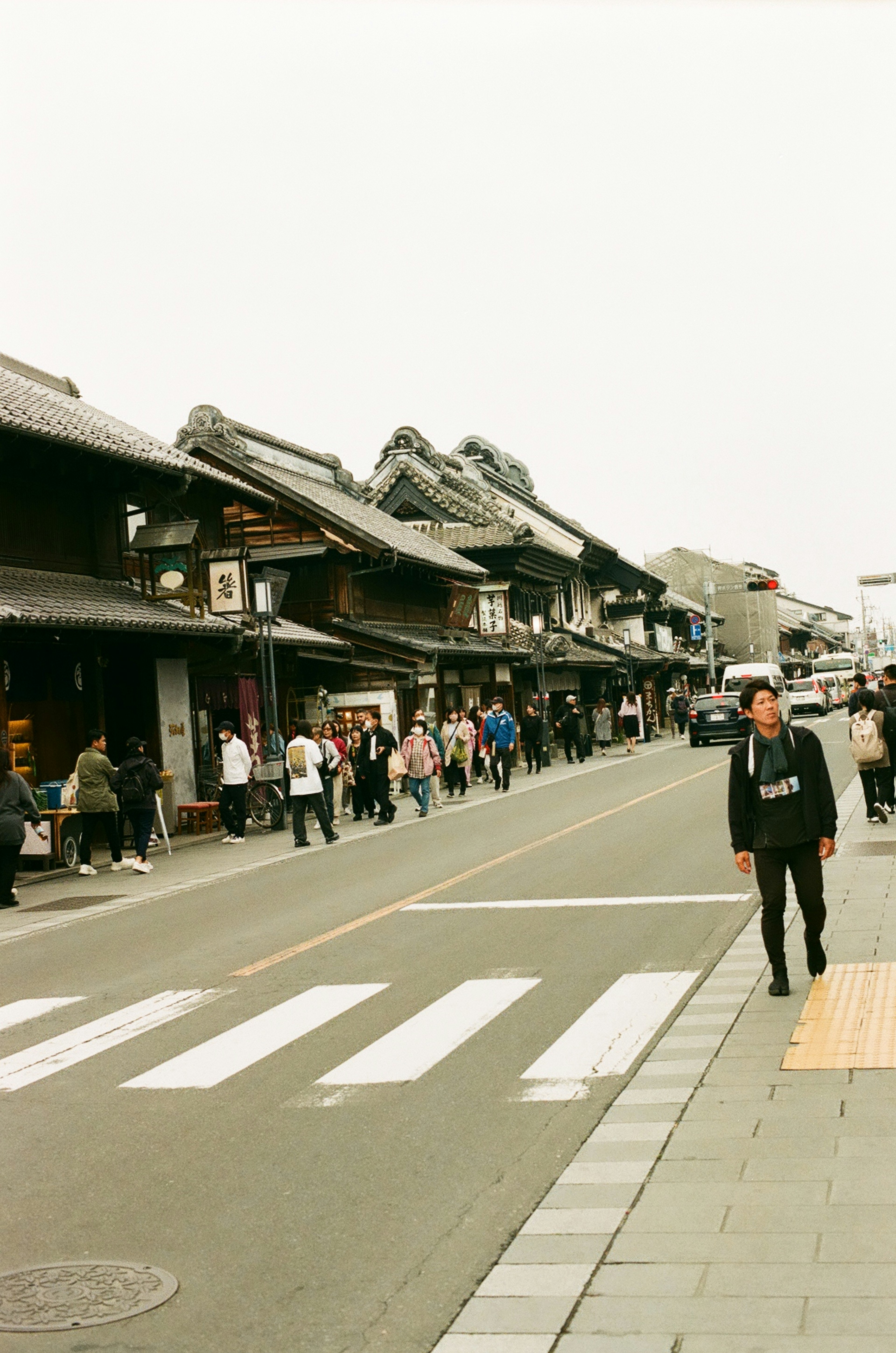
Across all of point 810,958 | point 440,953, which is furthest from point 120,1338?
point 440,953

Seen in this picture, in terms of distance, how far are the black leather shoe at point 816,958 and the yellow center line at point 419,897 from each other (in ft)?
13.0

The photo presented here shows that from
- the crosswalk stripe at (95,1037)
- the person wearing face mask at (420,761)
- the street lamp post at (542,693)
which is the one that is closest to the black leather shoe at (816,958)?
the crosswalk stripe at (95,1037)

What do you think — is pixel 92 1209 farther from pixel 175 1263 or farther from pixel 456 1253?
pixel 456 1253

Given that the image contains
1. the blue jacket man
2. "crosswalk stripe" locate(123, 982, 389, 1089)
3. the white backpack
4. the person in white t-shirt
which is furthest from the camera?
the blue jacket man

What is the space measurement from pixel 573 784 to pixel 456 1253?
25500mm

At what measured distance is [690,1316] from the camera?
3812mm

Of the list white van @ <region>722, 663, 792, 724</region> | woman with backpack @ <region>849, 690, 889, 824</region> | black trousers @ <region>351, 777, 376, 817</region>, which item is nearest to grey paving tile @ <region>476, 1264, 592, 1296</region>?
woman with backpack @ <region>849, 690, 889, 824</region>

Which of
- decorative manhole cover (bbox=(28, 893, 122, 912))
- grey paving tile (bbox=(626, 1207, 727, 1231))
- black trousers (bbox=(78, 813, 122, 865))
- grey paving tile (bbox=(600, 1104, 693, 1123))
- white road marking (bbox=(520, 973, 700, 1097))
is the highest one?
black trousers (bbox=(78, 813, 122, 865))

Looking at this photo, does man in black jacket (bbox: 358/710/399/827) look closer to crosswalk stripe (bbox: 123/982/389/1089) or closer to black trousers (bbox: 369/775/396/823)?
black trousers (bbox: 369/775/396/823)

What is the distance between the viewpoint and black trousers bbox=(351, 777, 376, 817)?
24.0 meters

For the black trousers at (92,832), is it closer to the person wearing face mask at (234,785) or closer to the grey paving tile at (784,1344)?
the person wearing face mask at (234,785)

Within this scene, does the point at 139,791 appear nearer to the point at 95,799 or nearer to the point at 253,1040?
the point at 95,799

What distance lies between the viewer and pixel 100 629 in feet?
61.8

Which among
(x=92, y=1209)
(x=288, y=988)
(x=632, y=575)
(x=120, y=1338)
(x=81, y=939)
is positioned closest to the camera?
(x=120, y=1338)
